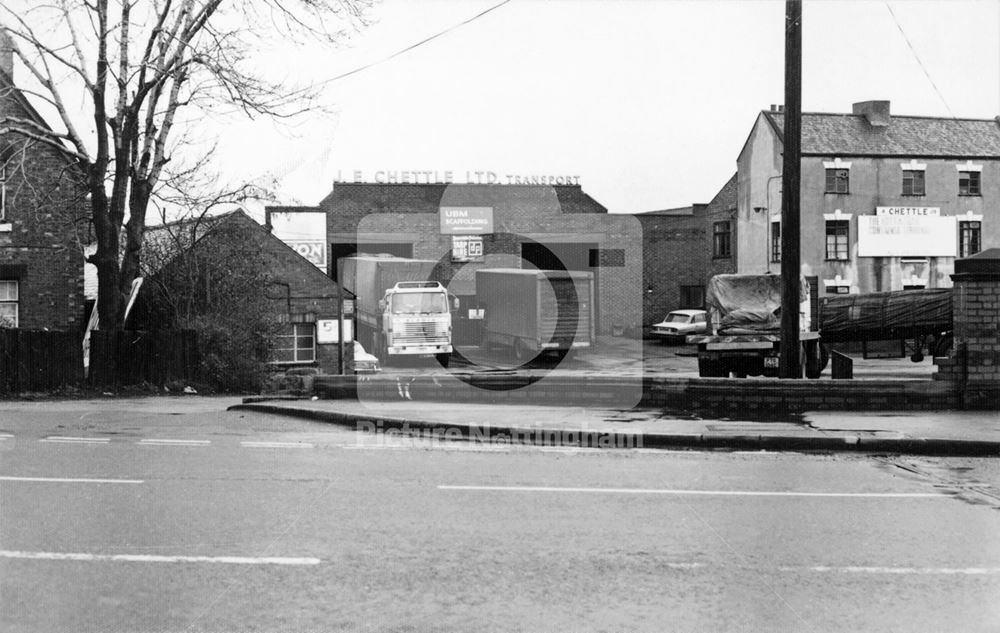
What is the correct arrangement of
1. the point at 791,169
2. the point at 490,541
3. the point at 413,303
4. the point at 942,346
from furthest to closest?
the point at 413,303 < the point at 942,346 < the point at 791,169 < the point at 490,541

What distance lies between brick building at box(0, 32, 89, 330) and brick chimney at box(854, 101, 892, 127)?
38760 millimetres

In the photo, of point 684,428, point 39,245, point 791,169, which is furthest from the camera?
point 39,245

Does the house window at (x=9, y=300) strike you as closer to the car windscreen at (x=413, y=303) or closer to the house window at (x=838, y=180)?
the car windscreen at (x=413, y=303)

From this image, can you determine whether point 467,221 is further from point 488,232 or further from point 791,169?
point 791,169

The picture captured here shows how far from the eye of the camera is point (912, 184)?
162 ft

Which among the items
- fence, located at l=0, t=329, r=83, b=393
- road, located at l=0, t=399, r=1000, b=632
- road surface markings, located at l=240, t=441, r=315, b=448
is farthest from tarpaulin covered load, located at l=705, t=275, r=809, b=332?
road surface markings, located at l=240, t=441, r=315, b=448

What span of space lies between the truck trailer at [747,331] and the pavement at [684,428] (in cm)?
1048

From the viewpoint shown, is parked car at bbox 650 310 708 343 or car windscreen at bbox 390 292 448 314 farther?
parked car at bbox 650 310 708 343

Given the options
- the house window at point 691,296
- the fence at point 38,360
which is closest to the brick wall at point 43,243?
the fence at point 38,360

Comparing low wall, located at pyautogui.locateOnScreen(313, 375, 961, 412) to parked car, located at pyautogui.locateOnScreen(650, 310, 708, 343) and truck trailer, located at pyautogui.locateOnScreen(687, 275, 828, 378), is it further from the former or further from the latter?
parked car, located at pyautogui.locateOnScreen(650, 310, 708, 343)

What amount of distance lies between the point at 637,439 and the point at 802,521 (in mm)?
4463

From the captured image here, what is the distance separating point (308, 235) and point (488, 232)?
32.4ft

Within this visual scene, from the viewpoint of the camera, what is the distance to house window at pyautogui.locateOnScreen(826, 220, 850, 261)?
1954 inches

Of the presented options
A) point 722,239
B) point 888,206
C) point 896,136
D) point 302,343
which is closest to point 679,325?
point 722,239
